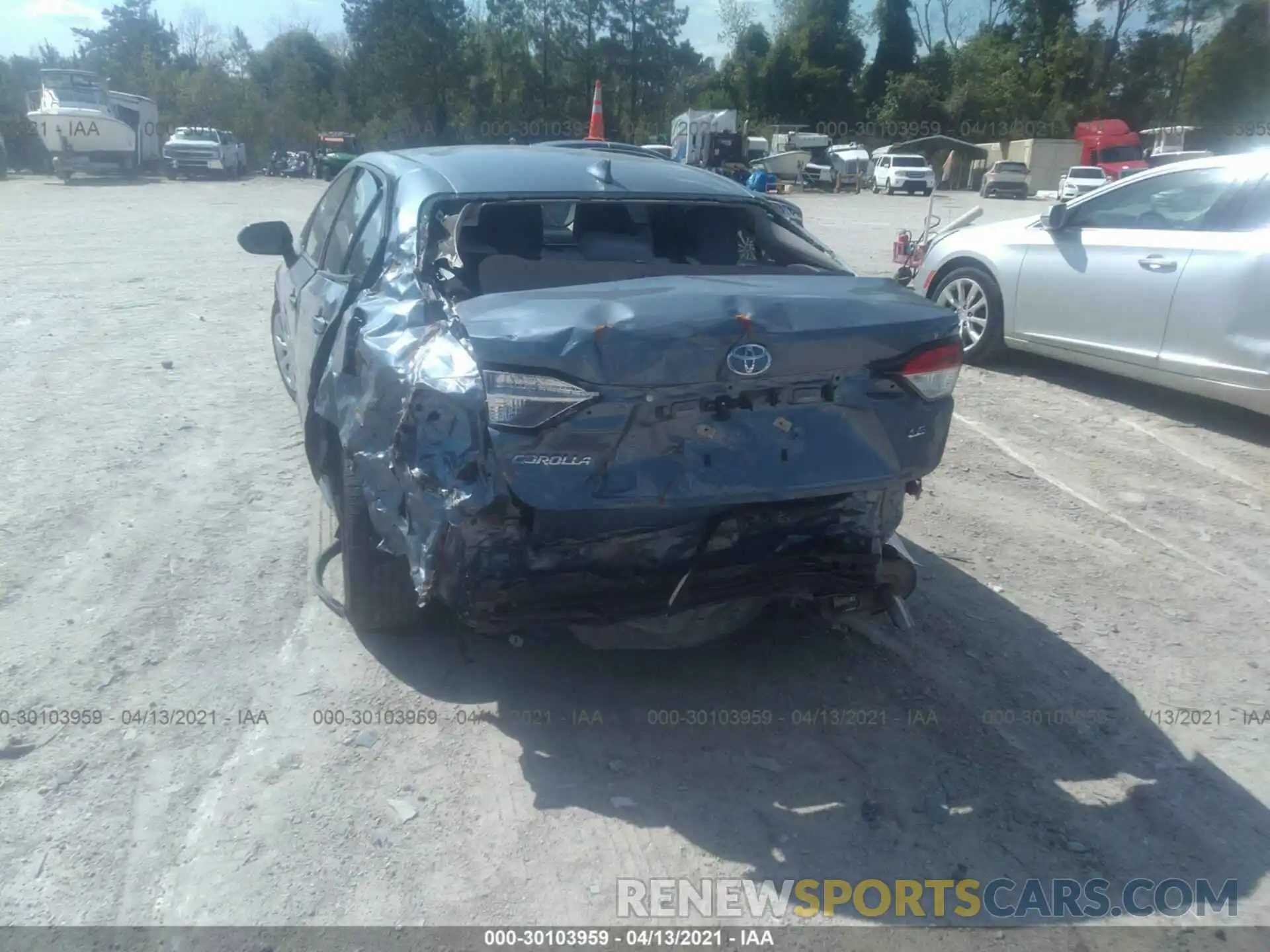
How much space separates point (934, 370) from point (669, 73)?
6367cm

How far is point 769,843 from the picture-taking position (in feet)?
9.78

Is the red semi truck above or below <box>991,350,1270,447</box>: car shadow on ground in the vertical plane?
above

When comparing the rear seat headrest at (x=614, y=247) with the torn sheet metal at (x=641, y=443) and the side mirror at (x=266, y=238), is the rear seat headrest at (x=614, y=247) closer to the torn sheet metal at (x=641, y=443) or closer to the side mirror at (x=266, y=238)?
the torn sheet metal at (x=641, y=443)

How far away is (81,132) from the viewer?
34562 mm

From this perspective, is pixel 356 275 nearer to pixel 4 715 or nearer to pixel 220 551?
pixel 220 551

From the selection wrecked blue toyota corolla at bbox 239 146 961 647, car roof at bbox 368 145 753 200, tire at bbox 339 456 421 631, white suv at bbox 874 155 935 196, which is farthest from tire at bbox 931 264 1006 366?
white suv at bbox 874 155 935 196

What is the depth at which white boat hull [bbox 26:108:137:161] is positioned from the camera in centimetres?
3400

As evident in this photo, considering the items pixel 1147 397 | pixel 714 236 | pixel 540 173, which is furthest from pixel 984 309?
pixel 540 173

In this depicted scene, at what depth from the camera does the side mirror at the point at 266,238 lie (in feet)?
16.8

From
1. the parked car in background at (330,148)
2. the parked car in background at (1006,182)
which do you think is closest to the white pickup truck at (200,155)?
the parked car in background at (330,148)

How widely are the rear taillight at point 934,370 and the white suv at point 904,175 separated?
1649 inches

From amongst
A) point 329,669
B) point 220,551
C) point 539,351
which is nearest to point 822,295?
point 539,351

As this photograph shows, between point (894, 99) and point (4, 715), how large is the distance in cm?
6793

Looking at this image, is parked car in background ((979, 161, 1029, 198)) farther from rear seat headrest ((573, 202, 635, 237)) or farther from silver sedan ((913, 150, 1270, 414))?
rear seat headrest ((573, 202, 635, 237))
